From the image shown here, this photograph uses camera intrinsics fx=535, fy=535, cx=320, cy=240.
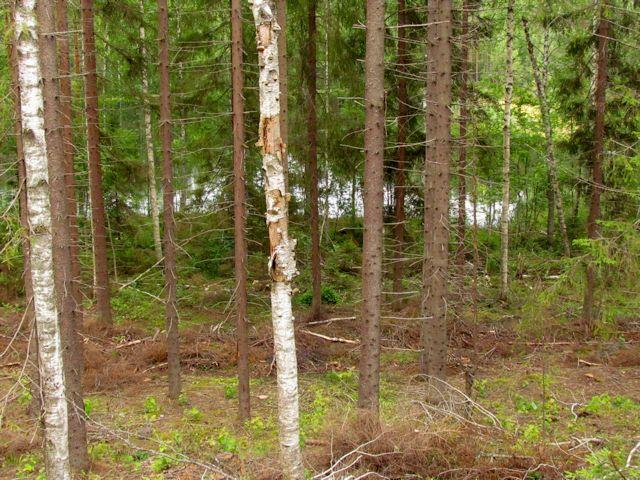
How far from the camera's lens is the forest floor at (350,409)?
6508 millimetres

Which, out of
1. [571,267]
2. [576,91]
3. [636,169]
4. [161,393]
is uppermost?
[576,91]

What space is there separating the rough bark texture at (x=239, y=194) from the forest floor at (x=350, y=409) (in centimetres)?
85

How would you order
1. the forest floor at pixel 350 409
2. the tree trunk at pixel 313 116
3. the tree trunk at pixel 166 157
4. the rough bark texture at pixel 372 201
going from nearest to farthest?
the forest floor at pixel 350 409 → the rough bark texture at pixel 372 201 → the tree trunk at pixel 166 157 → the tree trunk at pixel 313 116

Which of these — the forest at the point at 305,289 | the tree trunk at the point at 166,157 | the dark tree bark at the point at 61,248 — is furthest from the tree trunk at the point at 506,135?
the dark tree bark at the point at 61,248

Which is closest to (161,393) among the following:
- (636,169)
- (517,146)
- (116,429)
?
(116,429)

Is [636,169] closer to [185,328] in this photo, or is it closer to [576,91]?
[576,91]

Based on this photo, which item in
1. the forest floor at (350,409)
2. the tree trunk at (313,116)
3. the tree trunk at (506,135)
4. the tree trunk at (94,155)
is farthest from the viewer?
the tree trunk at (506,135)

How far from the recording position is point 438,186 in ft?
30.9

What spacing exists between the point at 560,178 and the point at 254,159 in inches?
568

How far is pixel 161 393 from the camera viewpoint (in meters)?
11.4

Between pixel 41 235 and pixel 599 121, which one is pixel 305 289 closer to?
pixel 599 121

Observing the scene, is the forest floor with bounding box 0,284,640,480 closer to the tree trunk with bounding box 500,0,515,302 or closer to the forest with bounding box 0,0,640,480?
the forest with bounding box 0,0,640,480

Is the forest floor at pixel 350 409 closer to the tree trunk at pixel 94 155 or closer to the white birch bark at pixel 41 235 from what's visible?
the white birch bark at pixel 41 235

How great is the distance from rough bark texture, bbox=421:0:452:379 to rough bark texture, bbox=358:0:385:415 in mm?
1278
